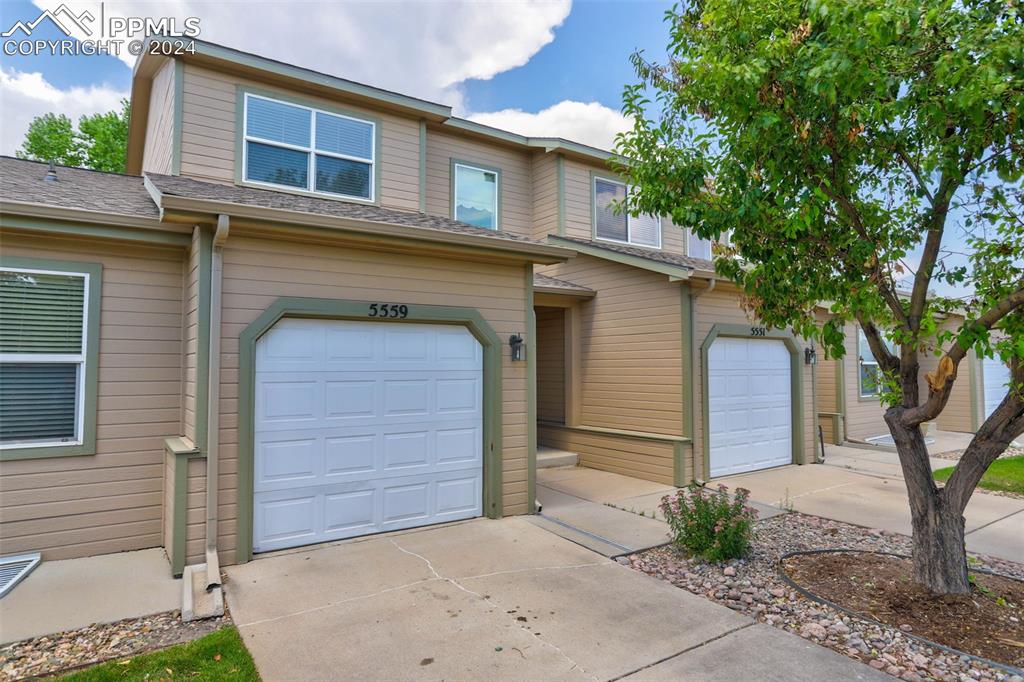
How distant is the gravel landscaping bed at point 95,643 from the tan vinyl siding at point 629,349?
6.79 m

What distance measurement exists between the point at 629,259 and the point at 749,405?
3.26m

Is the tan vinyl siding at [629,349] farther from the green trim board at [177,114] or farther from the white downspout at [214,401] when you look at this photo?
the green trim board at [177,114]

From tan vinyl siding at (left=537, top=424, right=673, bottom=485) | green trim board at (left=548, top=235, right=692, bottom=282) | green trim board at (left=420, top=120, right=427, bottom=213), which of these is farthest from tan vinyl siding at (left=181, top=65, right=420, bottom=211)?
tan vinyl siding at (left=537, top=424, right=673, bottom=485)

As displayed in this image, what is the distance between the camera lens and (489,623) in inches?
160

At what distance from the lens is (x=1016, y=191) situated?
4.46 m

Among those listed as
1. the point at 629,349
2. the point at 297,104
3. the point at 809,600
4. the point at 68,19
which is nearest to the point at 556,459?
the point at 629,349

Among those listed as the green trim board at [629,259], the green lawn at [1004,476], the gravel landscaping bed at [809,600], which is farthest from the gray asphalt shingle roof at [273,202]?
the green lawn at [1004,476]

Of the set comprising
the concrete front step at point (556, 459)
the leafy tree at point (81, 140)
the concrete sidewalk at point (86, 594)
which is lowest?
the concrete sidewalk at point (86, 594)

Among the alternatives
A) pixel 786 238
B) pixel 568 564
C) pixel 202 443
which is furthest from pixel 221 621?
pixel 786 238

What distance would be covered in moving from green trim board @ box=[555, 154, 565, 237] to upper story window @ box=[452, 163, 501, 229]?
1.23m

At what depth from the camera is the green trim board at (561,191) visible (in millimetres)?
11289

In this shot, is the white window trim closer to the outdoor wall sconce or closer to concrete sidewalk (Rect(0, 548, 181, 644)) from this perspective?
concrete sidewalk (Rect(0, 548, 181, 644))

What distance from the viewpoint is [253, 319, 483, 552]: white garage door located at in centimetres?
553

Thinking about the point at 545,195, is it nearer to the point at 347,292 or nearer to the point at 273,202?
the point at 273,202
